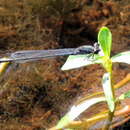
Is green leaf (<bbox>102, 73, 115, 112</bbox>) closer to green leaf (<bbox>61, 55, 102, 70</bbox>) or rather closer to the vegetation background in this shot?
green leaf (<bbox>61, 55, 102, 70</bbox>)

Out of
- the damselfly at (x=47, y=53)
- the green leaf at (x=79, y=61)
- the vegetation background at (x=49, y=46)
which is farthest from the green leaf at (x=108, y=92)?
the vegetation background at (x=49, y=46)

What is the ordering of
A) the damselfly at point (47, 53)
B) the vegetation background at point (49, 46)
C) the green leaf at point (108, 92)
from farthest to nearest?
the vegetation background at point (49, 46)
the damselfly at point (47, 53)
the green leaf at point (108, 92)

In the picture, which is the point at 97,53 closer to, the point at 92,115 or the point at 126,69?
the point at 92,115

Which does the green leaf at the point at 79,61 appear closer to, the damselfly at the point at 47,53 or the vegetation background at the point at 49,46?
the damselfly at the point at 47,53

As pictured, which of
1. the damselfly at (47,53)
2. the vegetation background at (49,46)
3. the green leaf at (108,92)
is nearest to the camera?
the green leaf at (108,92)

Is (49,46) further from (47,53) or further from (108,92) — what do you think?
(108,92)

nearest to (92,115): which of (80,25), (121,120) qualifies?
(121,120)

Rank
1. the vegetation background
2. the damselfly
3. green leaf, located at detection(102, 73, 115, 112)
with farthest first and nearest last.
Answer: the vegetation background, the damselfly, green leaf, located at detection(102, 73, 115, 112)

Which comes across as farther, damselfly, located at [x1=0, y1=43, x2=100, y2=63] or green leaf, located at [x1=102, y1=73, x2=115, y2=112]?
damselfly, located at [x1=0, y1=43, x2=100, y2=63]

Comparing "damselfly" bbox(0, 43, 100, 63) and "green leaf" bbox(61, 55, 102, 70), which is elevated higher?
Answer: "green leaf" bbox(61, 55, 102, 70)

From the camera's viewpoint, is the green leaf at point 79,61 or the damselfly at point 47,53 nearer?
the green leaf at point 79,61

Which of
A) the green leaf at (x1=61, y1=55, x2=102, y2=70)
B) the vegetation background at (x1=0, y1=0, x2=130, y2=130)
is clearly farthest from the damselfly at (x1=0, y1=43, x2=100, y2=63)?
the vegetation background at (x1=0, y1=0, x2=130, y2=130)
